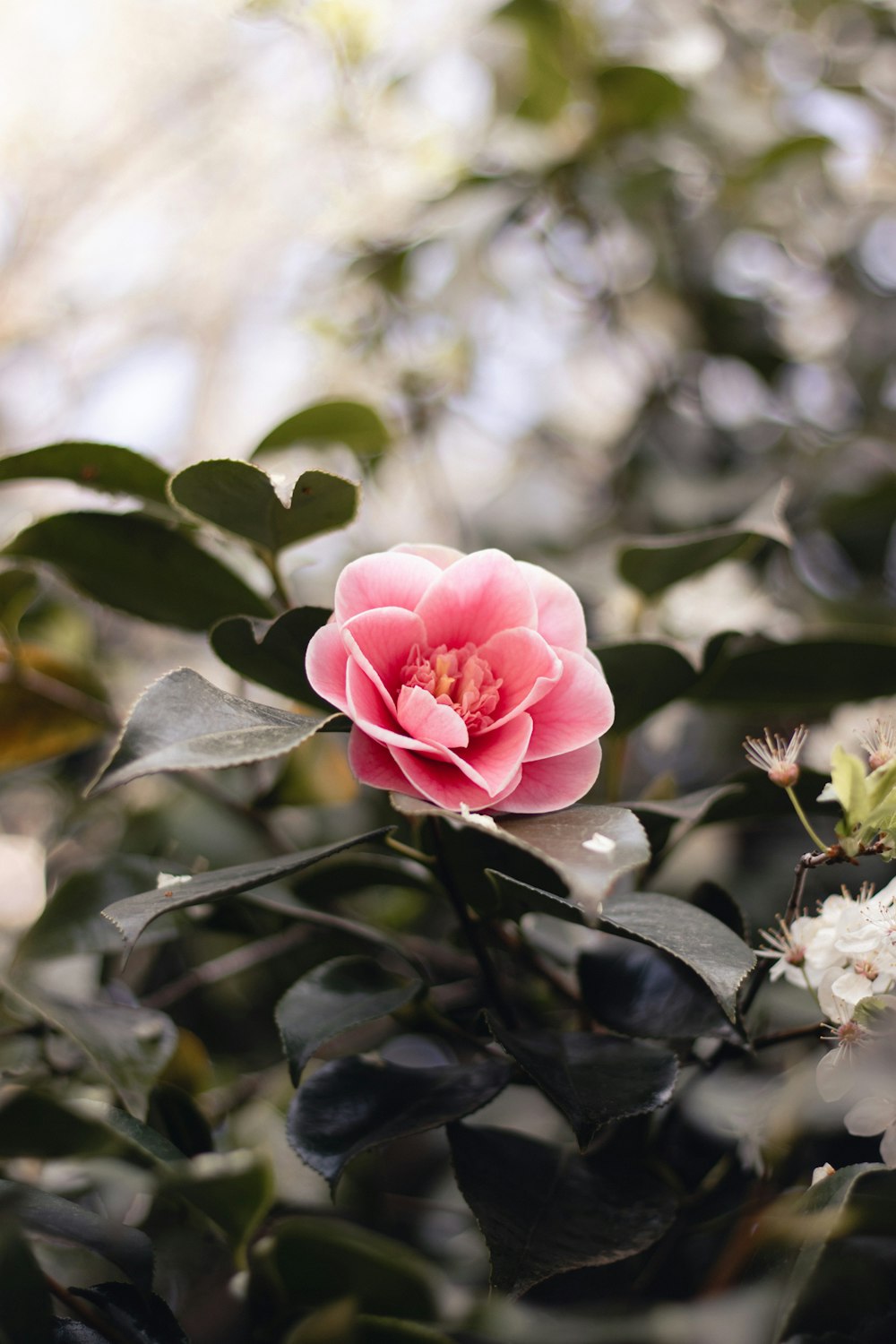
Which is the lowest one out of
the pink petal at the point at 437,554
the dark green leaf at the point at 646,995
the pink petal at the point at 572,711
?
the dark green leaf at the point at 646,995

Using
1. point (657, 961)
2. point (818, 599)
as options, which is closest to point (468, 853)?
point (657, 961)

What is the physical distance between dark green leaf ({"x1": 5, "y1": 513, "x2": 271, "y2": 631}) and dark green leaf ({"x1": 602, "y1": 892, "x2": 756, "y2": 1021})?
24 centimetres

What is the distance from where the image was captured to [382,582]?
0.37 metres

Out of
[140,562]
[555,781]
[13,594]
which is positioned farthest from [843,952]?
[13,594]

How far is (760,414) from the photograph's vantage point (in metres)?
0.98

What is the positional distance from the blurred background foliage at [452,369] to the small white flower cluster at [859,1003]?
0.05m

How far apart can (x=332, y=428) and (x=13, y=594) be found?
0.21m

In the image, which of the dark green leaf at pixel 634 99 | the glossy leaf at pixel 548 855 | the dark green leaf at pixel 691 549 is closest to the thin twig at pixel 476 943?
the glossy leaf at pixel 548 855

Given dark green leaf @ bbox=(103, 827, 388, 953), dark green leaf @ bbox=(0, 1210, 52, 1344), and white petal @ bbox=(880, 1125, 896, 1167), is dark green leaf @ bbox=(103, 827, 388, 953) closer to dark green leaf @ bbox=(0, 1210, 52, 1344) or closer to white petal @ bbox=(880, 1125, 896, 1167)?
dark green leaf @ bbox=(0, 1210, 52, 1344)

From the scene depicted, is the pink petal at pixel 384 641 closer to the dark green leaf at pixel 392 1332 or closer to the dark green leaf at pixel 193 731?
the dark green leaf at pixel 193 731

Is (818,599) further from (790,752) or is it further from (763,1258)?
(763,1258)

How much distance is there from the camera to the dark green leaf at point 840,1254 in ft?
0.97

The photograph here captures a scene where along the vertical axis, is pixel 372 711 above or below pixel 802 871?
above

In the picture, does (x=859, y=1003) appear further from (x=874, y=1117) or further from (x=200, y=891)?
(x=200, y=891)
